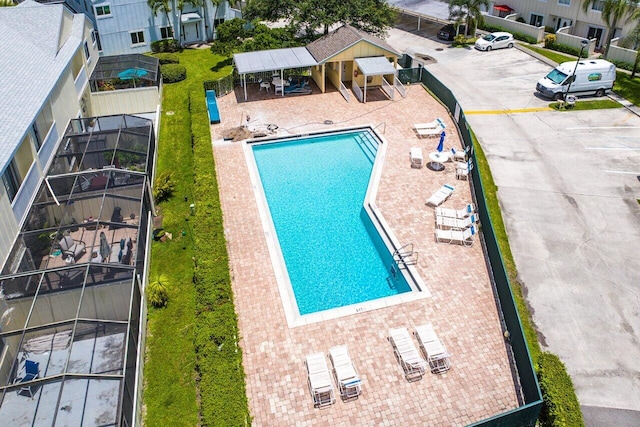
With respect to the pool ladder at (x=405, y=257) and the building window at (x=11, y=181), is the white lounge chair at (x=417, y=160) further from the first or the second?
the building window at (x=11, y=181)

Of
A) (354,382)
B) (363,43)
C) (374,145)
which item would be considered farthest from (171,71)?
(354,382)

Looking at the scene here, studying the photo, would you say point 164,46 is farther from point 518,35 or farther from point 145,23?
point 518,35

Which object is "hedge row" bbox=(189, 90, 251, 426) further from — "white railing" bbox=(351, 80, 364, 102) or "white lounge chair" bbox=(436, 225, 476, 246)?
"white railing" bbox=(351, 80, 364, 102)

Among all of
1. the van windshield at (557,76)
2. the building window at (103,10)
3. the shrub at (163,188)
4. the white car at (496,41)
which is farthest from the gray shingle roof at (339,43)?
the building window at (103,10)

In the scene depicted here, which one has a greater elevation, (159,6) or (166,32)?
(159,6)

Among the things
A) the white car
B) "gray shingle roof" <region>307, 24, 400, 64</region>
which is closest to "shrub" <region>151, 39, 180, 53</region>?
"gray shingle roof" <region>307, 24, 400, 64</region>

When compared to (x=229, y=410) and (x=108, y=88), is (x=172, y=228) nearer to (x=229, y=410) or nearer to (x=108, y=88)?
(x=229, y=410)

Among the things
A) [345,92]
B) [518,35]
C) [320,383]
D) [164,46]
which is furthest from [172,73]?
[518,35]

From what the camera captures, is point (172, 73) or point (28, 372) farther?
point (172, 73)
